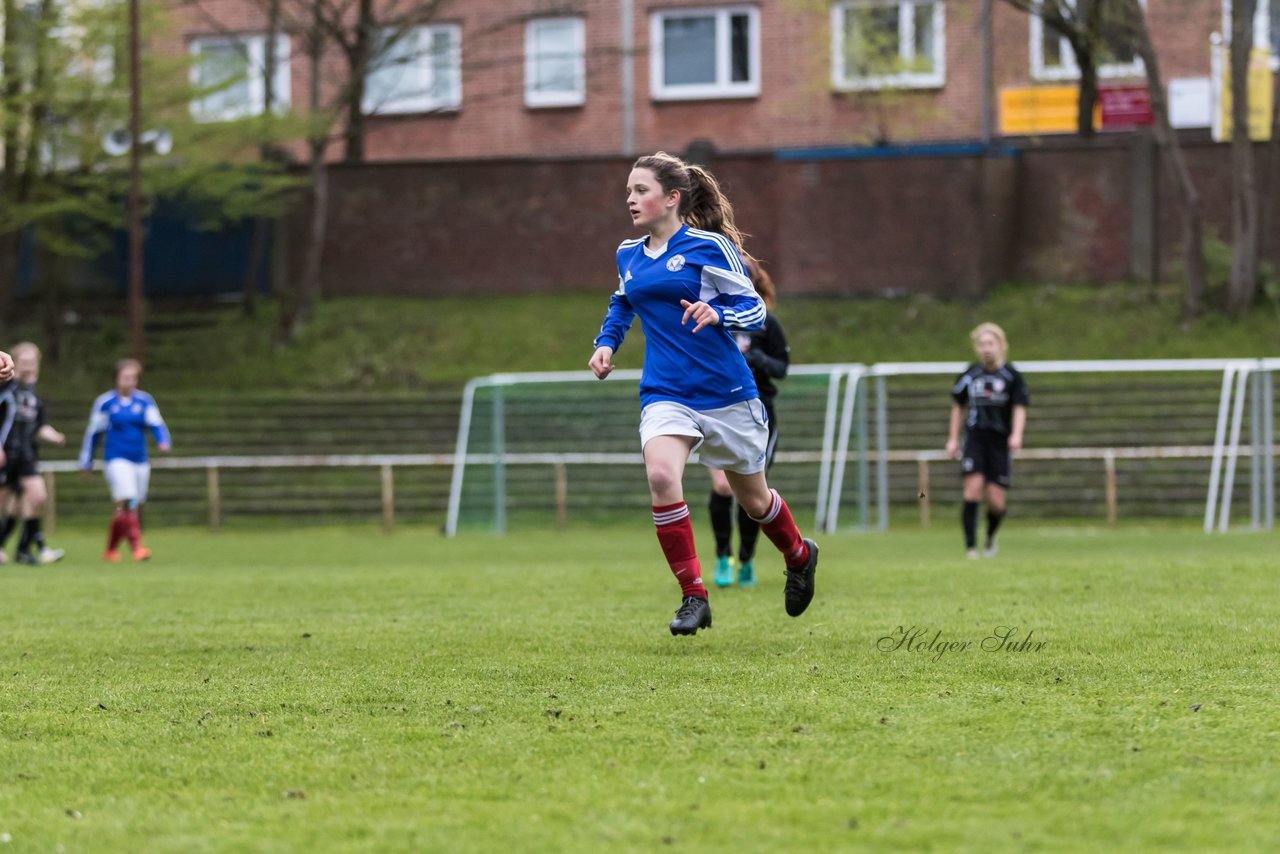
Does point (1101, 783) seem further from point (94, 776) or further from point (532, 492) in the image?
point (532, 492)

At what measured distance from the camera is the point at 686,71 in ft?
120

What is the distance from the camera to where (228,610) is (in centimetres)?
1092

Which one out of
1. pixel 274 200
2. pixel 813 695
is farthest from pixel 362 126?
pixel 813 695

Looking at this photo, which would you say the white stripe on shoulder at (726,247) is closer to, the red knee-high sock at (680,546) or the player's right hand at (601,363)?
the player's right hand at (601,363)

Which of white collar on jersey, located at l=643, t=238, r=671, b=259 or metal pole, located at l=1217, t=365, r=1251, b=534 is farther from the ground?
white collar on jersey, located at l=643, t=238, r=671, b=259

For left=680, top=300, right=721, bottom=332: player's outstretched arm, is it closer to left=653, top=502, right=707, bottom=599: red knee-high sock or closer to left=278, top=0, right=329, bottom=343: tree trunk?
left=653, top=502, right=707, bottom=599: red knee-high sock

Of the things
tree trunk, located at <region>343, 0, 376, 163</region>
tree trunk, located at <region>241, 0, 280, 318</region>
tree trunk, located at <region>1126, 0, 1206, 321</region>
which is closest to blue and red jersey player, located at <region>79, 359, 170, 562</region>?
tree trunk, located at <region>241, 0, 280, 318</region>

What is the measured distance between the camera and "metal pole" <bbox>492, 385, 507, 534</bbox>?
23.7 m

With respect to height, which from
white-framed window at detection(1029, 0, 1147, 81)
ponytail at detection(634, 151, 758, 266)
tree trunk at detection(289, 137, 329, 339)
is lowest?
ponytail at detection(634, 151, 758, 266)

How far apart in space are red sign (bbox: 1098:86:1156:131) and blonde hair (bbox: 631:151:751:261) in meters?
26.9

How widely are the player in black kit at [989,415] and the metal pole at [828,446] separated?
689 cm

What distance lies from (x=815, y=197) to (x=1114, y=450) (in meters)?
9.08

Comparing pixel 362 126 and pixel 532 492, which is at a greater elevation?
pixel 362 126

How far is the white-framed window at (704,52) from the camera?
3634 cm
